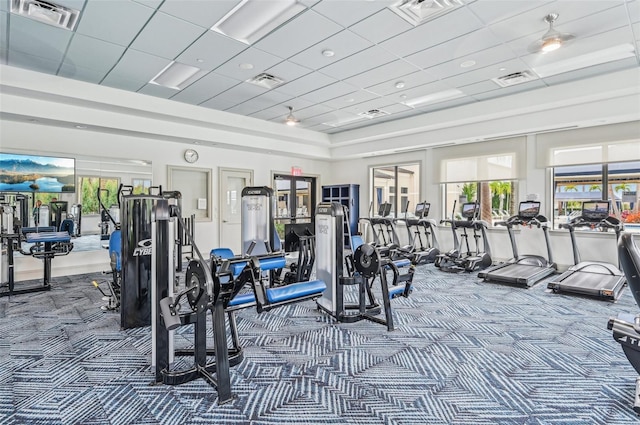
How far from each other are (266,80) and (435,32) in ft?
9.20

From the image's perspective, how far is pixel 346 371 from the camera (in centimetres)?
285

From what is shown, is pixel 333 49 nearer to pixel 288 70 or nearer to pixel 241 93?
pixel 288 70

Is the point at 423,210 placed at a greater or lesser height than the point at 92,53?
lesser

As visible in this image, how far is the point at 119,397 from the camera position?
2.46 metres

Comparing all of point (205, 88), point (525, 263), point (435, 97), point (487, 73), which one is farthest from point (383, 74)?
point (525, 263)

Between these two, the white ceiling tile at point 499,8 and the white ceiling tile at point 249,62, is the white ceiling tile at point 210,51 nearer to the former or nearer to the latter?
the white ceiling tile at point 249,62

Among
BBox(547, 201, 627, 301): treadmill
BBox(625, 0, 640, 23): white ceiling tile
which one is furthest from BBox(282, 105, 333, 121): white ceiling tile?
BBox(547, 201, 627, 301): treadmill

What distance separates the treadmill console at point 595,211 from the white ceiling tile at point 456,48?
347cm

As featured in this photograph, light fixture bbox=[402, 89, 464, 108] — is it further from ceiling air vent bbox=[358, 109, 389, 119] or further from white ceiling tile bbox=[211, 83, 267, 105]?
white ceiling tile bbox=[211, 83, 267, 105]

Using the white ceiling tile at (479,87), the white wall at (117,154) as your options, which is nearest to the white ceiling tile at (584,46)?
the white ceiling tile at (479,87)

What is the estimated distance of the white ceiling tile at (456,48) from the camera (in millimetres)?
4266

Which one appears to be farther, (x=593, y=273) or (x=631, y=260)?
(x=593, y=273)

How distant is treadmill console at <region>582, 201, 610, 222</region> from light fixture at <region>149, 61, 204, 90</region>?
6.87 meters

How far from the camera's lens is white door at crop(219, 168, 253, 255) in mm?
8641
